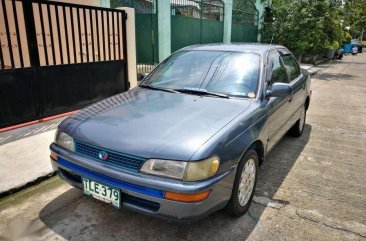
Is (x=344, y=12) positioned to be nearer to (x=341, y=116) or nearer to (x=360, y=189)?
(x=341, y=116)

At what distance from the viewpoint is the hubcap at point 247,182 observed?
9.41 ft

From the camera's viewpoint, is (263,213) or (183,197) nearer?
(183,197)

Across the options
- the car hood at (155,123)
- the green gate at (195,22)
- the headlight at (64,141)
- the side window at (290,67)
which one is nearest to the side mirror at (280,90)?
the car hood at (155,123)

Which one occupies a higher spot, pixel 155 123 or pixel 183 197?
pixel 155 123

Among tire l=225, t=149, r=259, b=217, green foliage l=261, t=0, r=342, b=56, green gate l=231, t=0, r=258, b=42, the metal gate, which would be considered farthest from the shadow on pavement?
green foliage l=261, t=0, r=342, b=56

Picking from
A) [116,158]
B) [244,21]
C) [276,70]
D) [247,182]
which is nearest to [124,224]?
[116,158]

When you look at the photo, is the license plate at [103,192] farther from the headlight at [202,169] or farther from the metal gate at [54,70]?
the metal gate at [54,70]

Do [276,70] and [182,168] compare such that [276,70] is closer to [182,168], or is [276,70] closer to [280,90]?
[280,90]

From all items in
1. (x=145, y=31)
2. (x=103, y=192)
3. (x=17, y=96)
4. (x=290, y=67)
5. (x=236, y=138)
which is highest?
(x=145, y=31)

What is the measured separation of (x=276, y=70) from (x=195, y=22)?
8.70m

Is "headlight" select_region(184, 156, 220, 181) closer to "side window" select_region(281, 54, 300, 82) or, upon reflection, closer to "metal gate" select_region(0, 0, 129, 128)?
"side window" select_region(281, 54, 300, 82)

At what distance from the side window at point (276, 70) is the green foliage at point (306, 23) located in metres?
12.0

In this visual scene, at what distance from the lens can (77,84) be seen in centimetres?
605

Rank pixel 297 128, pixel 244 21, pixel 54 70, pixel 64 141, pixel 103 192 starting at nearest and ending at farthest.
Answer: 1. pixel 103 192
2. pixel 64 141
3. pixel 297 128
4. pixel 54 70
5. pixel 244 21
